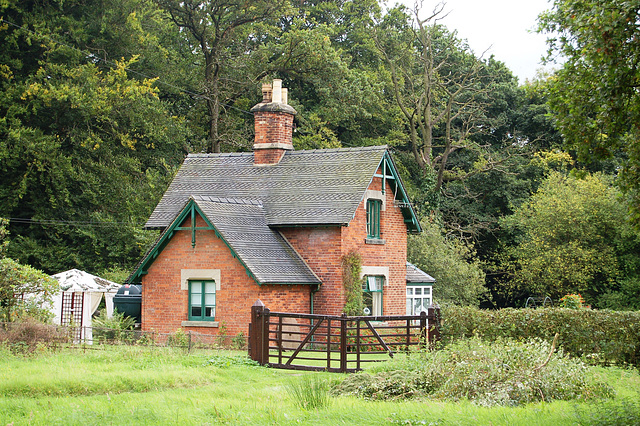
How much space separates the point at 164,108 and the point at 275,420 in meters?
29.8

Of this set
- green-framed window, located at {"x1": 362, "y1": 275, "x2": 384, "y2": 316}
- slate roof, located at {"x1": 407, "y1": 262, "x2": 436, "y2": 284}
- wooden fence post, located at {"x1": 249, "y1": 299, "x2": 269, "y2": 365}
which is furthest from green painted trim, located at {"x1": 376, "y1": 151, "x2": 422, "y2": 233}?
wooden fence post, located at {"x1": 249, "y1": 299, "x2": 269, "y2": 365}

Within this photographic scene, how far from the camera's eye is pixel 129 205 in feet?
116

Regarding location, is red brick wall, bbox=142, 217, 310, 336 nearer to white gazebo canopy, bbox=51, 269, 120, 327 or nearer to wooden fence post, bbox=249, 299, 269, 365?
white gazebo canopy, bbox=51, 269, 120, 327

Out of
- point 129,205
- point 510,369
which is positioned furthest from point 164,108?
point 510,369

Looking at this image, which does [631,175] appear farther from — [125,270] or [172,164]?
[172,164]

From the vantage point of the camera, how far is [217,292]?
2323 cm

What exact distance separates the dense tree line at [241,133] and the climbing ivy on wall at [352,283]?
9934 millimetres

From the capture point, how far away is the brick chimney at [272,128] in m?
27.5

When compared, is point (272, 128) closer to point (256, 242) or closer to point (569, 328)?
point (256, 242)

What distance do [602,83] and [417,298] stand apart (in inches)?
815

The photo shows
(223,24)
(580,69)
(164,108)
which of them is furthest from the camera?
(223,24)

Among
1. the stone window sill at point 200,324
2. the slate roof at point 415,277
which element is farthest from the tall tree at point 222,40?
the stone window sill at point 200,324

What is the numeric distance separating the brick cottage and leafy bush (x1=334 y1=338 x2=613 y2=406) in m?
8.49

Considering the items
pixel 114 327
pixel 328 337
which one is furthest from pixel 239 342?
pixel 328 337
